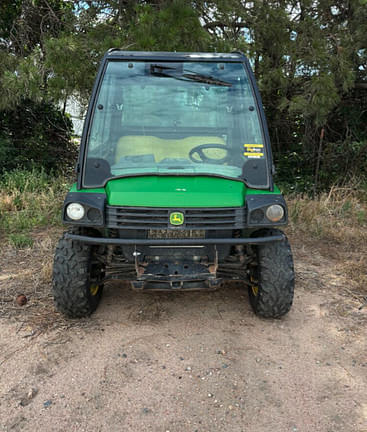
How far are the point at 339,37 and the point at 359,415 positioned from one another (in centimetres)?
518

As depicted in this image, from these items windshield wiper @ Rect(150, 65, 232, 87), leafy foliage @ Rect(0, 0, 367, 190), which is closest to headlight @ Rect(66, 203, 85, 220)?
windshield wiper @ Rect(150, 65, 232, 87)

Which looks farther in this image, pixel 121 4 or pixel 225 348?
pixel 121 4

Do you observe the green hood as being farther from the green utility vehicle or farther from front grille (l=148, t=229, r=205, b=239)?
front grille (l=148, t=229, r=205, b=239)

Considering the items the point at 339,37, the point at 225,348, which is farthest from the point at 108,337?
the point at 339,37

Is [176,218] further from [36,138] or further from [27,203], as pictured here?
[36,138]

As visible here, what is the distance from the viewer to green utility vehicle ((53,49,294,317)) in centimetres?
279

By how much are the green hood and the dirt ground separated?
0.98m

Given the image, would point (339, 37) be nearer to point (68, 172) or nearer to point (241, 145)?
point (241, 145)

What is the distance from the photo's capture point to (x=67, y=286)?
9.71 feet

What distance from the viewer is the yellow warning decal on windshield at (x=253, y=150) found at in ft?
10.2

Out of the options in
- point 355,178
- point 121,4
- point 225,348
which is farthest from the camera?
point 355,178

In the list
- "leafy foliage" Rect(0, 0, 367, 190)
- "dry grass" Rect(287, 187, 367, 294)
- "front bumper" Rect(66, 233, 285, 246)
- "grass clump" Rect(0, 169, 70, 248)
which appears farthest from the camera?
"grass clump" Rect(0, 169, 70, 248)

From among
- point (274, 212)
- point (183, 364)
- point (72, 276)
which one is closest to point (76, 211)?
point (72, 276)

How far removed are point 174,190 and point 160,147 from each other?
0.49 m
